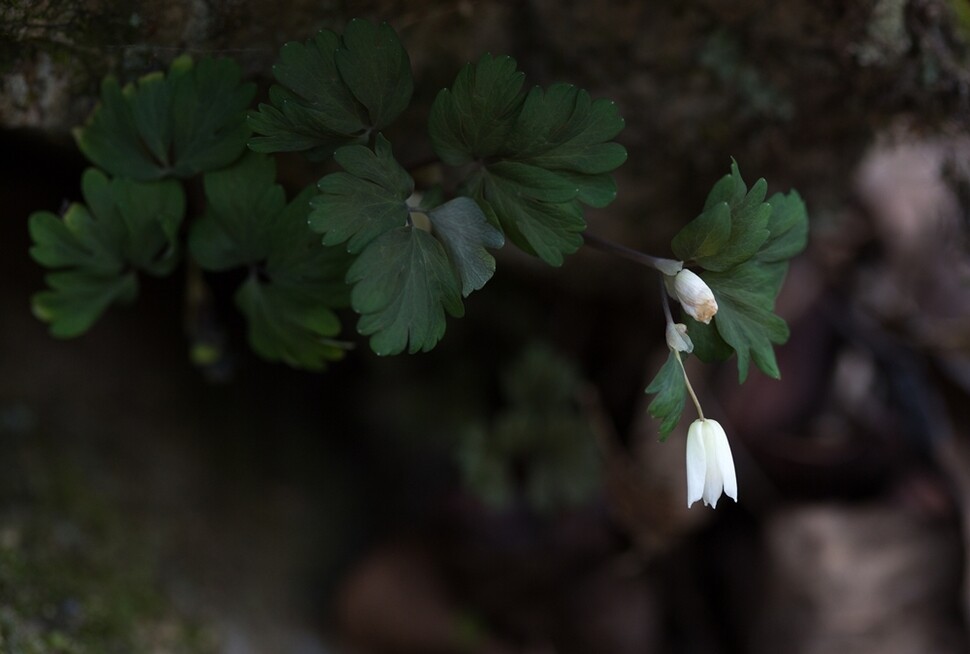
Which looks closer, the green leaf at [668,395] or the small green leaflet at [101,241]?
the green leaf at [668,395]

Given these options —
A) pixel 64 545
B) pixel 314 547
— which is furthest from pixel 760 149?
pixel 64 545

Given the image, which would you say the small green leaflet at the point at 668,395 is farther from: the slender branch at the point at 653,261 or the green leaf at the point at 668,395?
the slender branch at the point at 653,261

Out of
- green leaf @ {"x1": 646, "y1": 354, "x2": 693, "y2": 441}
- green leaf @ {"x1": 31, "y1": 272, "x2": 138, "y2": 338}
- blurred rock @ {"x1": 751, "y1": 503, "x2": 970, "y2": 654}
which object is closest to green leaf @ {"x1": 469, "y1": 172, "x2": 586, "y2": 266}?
green leaf @ {"x1": 646, "y1": 354, "x2": 693, "y2": 441}

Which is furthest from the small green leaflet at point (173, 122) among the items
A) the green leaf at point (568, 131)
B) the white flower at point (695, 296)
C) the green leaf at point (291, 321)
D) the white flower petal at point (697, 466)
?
the white flower petal at point (697, 466)

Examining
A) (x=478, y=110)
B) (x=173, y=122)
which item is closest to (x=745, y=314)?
(x=478, y=110)

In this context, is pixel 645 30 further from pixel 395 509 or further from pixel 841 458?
pixel 395 509

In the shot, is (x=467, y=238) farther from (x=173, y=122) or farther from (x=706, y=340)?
(x=173, y=122)
